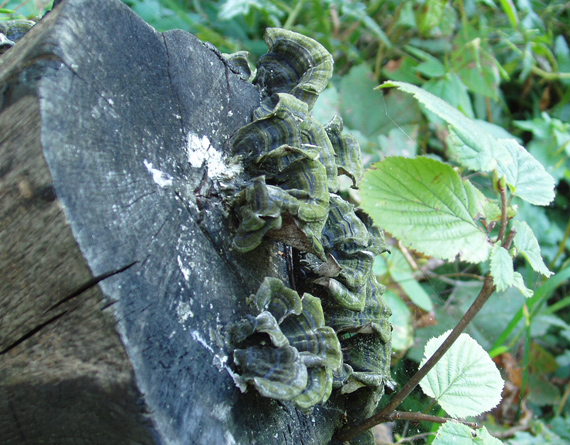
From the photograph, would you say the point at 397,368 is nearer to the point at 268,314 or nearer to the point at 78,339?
the point at 268,314

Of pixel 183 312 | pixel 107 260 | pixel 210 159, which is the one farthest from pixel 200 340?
pixel 210 159

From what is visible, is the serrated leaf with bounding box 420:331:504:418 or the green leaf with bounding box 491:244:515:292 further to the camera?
the serrated leaf with bounding box 420:331:504:418

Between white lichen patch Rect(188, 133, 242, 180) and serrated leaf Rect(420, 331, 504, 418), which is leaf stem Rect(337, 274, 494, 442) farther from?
white lichen patch Rect(188, 133, 242, 180)

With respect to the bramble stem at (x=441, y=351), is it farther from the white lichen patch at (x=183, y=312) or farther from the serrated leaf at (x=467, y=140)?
the white lichen patch at (x=183, y=312)

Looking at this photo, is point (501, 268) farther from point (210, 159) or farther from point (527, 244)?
point (210, 159)

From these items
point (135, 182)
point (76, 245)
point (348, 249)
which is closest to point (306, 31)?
point (348, 249)

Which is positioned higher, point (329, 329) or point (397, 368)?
point (329, 329)

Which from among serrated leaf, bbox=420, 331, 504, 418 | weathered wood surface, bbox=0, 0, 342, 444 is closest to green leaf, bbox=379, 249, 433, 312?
serrated leaf, bbox=420, 331, 504, 418
